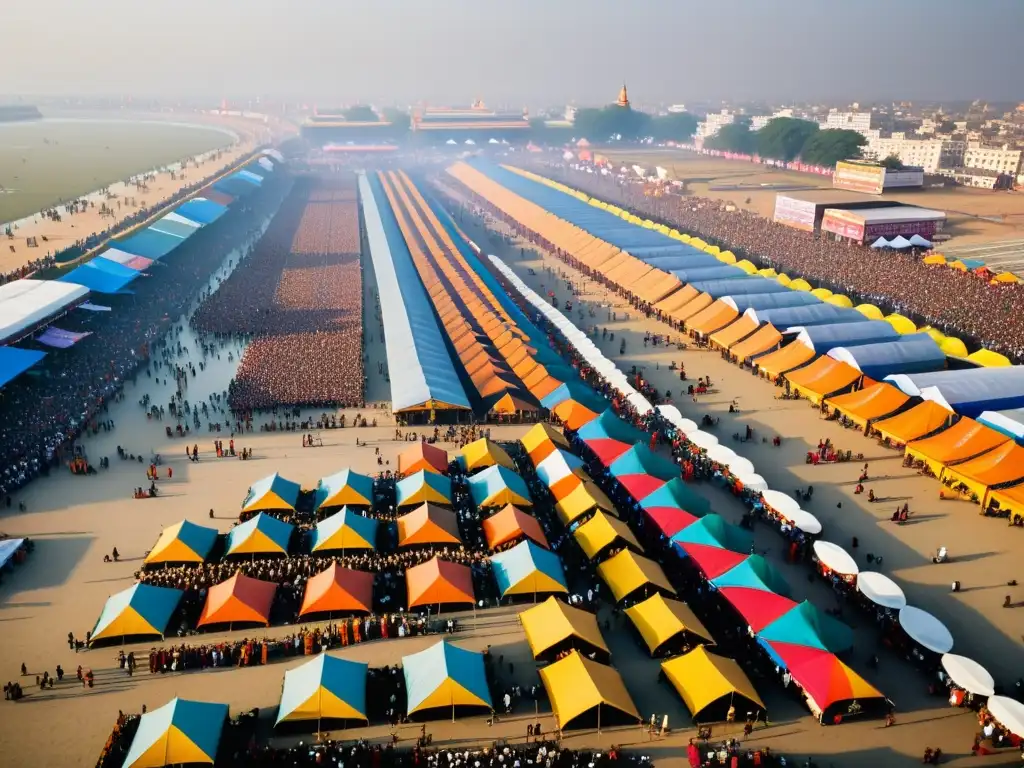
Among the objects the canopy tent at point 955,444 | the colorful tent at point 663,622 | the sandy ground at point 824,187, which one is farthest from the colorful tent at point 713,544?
the sandy ground at point 824,187

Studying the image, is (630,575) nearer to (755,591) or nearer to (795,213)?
(755,591)

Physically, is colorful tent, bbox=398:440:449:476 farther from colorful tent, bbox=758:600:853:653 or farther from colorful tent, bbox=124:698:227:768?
colorful tent, bbox=758:600:853:653

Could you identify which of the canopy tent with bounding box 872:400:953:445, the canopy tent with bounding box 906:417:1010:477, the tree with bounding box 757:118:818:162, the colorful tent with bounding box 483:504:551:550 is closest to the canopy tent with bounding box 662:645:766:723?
A: the colorful tent with bounding box 483:504:551:550

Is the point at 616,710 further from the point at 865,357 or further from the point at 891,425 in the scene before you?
the point at 865,357

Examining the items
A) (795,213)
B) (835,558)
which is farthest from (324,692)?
(795,213)

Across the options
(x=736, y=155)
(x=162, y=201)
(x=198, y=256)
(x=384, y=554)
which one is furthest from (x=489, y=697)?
(x=736, y=155)
